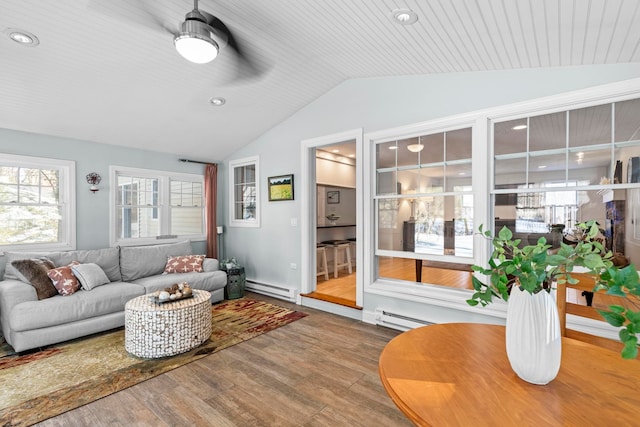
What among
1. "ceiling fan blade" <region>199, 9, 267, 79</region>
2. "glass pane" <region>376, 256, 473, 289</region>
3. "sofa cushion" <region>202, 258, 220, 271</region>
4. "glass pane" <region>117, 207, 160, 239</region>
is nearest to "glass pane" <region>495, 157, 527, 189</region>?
"glass pane" <region>376, 256, 473, 289</region>

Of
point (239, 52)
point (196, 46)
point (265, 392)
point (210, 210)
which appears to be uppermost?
point (239, 52)

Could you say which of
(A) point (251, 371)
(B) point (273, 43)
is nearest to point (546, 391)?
(A) point (251, 371)

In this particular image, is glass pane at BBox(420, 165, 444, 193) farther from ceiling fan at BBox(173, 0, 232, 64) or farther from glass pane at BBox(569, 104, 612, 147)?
ceiling fan at BBox(173, 0, 232, 64)

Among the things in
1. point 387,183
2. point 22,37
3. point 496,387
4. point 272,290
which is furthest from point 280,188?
point 496,387

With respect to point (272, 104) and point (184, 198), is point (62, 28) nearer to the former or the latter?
point (272, 104)

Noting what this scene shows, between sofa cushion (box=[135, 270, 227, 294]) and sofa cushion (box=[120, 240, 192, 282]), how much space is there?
15 centimetres

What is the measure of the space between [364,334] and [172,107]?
358 cm

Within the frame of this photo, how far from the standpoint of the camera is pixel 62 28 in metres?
2.52

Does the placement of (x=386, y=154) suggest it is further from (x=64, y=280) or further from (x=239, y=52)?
(x=64, y=280)

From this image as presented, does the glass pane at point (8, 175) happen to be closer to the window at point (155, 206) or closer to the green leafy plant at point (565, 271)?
the window at point (155, 206)

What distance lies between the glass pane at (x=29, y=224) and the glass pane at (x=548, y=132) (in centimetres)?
563

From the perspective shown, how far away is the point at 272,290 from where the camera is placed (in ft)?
16.1

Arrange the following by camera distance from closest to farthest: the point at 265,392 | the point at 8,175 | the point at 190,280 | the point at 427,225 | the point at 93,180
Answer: the point at 265,392 < the point at 427,225 < the point at 8,175 < the point at 190,280 < the point at 93,180

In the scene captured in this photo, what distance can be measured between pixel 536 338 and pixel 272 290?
13.8 ft
